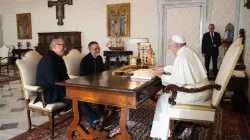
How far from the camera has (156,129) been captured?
264 centimetres

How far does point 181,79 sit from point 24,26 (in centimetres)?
959

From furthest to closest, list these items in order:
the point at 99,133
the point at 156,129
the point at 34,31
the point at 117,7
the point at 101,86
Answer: the point at 34,31 → the point at 117,7 → the point at 156,129 → the point at 99,133 → the point at 101,86

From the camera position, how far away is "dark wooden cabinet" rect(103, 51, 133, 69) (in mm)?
7832

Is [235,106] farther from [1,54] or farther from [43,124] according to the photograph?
[1,54]

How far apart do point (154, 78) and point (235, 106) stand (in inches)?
83.2

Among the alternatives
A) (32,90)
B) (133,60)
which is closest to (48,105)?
(32,90)

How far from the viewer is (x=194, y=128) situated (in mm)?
2807

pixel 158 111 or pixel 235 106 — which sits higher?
pixel 158 111

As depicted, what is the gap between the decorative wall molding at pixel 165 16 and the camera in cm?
684

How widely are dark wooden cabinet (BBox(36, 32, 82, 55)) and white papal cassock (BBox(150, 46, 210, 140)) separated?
6608 millimetres

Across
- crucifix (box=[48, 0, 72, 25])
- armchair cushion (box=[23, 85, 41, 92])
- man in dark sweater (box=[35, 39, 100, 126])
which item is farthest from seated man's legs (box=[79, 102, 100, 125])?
crucifix (box=[48, 0, 72, 25])

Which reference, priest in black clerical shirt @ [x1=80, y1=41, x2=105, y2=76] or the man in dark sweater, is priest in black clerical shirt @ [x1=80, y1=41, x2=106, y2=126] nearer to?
priest in black clerical shirt @ [x1=80, y1=41, x2=105, y2=76]

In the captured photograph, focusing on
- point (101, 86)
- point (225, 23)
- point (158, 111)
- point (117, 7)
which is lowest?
point (158, 111)

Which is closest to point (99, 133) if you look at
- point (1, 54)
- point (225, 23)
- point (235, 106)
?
point (235, 106)
